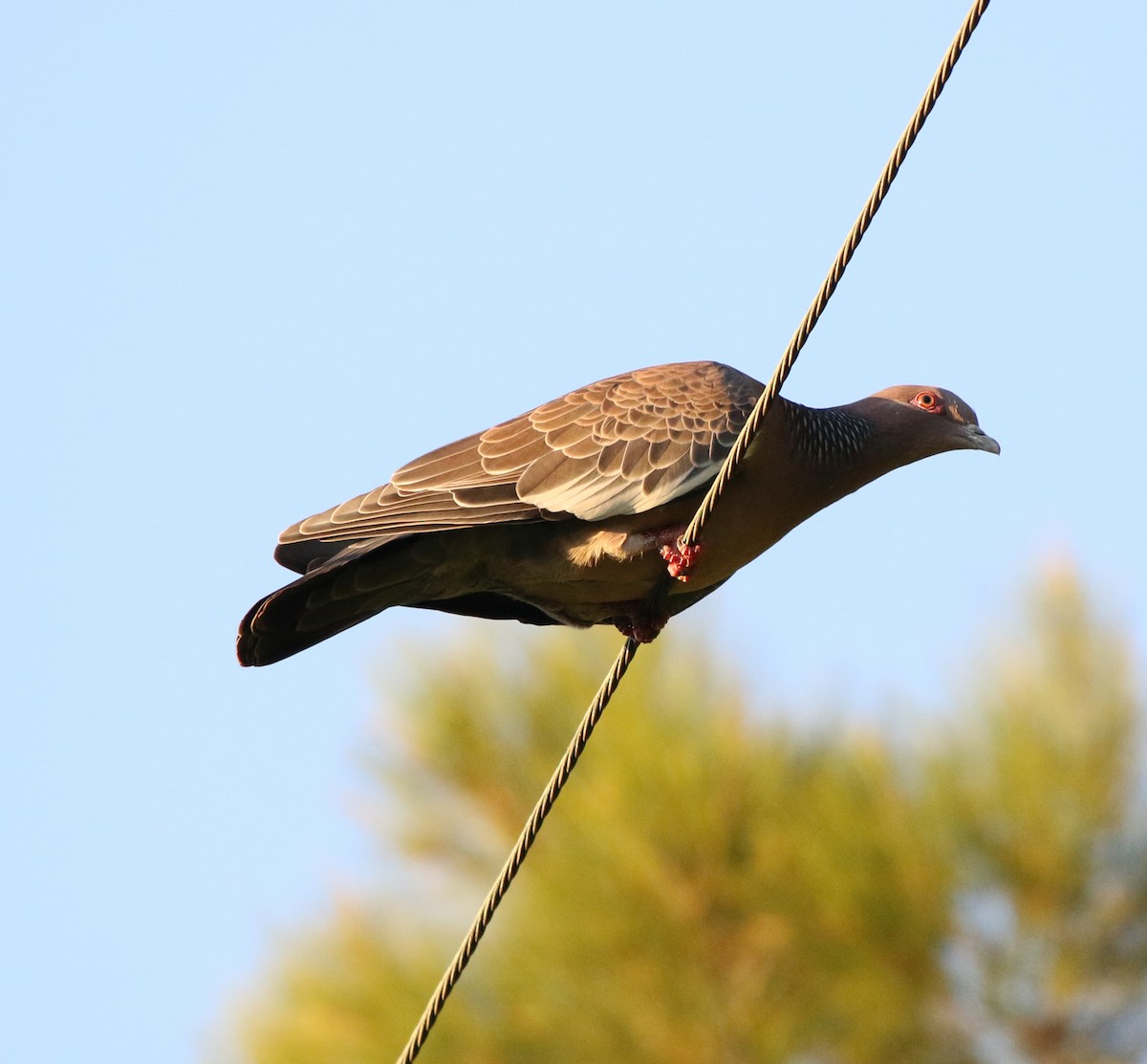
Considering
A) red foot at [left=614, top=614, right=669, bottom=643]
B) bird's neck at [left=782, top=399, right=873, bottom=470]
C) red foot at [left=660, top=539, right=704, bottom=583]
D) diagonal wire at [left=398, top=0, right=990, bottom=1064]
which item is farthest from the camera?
red foot at [left=614, top=614, right=669, bottom=643]

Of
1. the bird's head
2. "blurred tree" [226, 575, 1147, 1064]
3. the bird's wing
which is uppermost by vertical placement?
the bird's head

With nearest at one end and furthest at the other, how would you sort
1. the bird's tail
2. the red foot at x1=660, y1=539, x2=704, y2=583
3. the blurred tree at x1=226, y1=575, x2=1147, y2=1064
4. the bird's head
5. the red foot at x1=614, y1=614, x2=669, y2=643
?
the bird's tail, the red foot at x1=660, y1=539, x2=704, y2=583, the red foot at x1=614, y1=614, x2=669, y2=643, the bird's head, the blurred tree at x1=226, y1=575, x2=1147, y2=1064

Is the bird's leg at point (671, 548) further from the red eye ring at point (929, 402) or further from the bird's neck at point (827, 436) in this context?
the red eye ring at point (929, 402)

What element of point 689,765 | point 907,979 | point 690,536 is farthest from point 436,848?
point 690,536

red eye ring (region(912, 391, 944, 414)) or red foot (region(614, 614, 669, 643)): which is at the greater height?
red eye ring (region(912, 391, 944, 414))

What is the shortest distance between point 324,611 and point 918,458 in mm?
1821

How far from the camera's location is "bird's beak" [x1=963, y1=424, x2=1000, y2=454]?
16.7ft

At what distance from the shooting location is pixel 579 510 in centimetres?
441

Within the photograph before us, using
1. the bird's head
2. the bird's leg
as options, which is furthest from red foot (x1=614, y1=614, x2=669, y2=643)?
the bird's head

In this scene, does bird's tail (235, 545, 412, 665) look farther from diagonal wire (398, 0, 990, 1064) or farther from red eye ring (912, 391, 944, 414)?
red eye ring (912, 391, 944, 414)

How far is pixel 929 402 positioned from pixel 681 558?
46.0 inches

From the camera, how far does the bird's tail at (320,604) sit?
424cm

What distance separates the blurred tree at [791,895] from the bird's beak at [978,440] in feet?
9.20

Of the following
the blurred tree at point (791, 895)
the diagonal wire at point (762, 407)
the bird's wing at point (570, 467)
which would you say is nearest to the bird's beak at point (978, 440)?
the bird's wing at point (570, 467)
